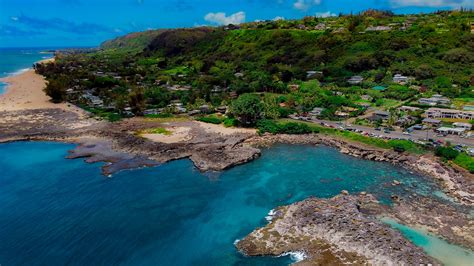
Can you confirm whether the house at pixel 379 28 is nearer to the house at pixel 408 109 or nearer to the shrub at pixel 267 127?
the house at pixel 408 109

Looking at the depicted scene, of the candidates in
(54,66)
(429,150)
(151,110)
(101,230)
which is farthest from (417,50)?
(54,66)

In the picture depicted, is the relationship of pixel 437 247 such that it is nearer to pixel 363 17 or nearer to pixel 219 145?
pixel 219 145

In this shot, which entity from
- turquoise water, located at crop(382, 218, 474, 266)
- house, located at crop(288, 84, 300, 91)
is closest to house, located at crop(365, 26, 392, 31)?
house, located at crop(288, 84, 300, 91)

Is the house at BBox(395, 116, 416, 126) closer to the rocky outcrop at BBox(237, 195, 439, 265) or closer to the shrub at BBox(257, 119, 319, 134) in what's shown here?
the shrub at BBox(257, 119, 319, 134)

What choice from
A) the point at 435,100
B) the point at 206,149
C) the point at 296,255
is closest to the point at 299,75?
the point at 435,100

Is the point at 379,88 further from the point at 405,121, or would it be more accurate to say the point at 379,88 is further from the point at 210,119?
the point at 210,119

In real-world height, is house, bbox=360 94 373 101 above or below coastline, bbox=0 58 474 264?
above
